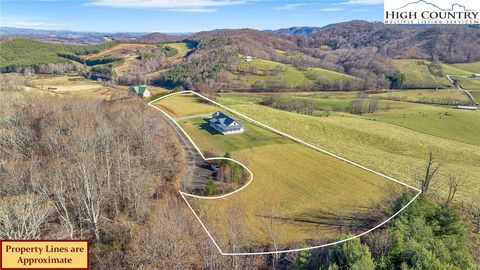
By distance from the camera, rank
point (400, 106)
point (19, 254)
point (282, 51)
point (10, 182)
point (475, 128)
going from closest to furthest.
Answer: point (19, 254) < point (10, 182) < point (475, 128) < point (400, 106) < point (282, 51)

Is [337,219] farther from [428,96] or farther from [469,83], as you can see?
[469,83]

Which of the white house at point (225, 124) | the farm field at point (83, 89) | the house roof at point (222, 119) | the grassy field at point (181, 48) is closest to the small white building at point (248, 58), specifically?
the grassy field at point (181, 48)

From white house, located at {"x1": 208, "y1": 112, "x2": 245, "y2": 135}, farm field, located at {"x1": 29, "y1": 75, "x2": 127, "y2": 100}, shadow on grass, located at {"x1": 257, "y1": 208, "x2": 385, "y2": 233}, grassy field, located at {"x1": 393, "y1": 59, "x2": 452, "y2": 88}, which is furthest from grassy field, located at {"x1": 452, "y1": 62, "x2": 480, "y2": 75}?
shadow on grass, located at {"x1": 257, "y1": 208, "x2": 385, "y2": 233}

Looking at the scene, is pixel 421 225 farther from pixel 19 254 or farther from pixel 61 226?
pixel 61 226

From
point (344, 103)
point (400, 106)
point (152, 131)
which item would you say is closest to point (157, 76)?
point (344, 103)

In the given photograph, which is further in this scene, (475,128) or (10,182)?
(475,128)

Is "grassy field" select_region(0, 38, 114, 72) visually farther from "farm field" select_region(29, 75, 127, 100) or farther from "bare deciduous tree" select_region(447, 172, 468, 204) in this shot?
"bare deciduous tree" select_region(447, 172, 468, 204)
